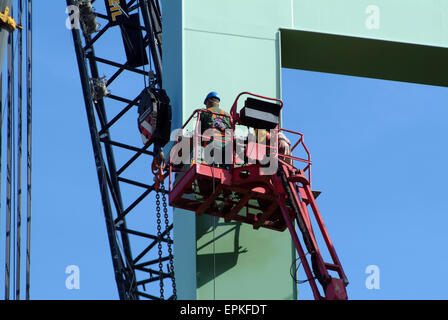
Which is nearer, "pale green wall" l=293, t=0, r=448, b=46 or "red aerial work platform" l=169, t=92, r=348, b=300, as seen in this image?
"red aerial work platform" l=169, t=92, r=348, b=300

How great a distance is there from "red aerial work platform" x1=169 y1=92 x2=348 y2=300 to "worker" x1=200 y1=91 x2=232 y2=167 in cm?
4

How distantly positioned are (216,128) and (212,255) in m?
2.41

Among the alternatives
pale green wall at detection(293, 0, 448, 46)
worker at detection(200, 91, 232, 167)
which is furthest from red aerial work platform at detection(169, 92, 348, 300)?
pale green wall at detection(293, 0, 448, 46)

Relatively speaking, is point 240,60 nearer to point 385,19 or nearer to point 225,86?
point 225,86

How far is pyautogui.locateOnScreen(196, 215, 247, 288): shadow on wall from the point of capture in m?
18.0

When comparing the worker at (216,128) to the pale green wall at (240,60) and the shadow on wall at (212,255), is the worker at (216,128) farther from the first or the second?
the shadow on wall at (212,255)

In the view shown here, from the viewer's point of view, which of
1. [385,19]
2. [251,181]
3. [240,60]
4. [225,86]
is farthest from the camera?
[385,19]

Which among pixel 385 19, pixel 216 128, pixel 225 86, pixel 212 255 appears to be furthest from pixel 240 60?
pixel 212 255

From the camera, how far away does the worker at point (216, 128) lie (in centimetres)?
1752

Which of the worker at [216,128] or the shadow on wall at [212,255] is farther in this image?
the shadow on wall at [212,255]

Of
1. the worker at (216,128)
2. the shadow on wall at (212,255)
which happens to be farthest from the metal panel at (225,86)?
the worker at (216,128)

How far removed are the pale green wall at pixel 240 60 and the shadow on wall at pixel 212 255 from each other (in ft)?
0.06

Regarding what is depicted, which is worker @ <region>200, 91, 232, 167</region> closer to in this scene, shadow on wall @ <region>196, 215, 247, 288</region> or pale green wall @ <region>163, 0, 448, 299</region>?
pale green wall @ <region>163, 0, 448, 299</region>

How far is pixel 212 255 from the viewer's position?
18.1 meters
